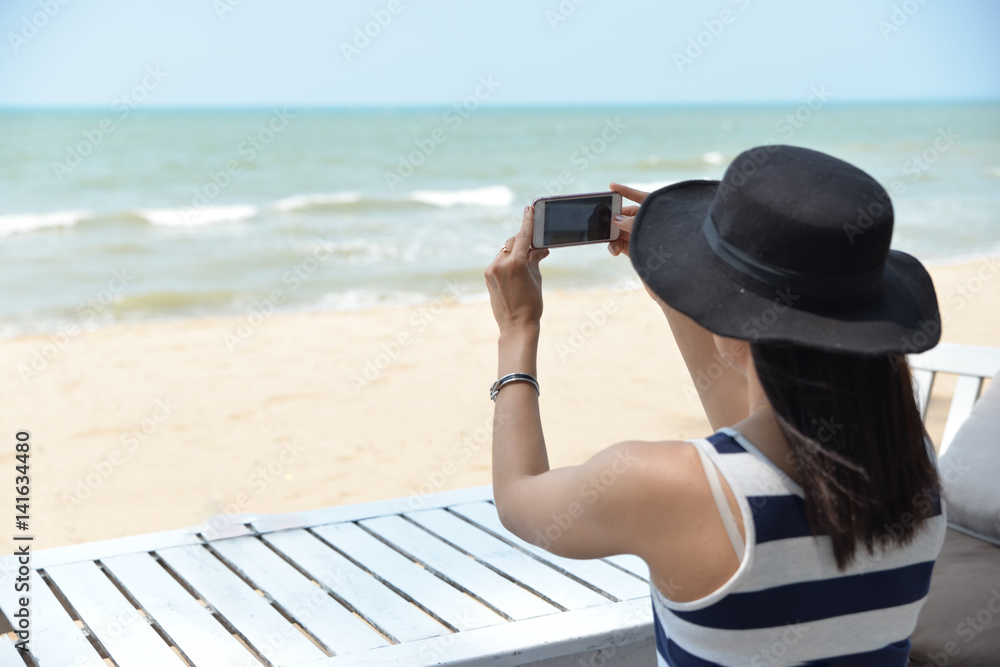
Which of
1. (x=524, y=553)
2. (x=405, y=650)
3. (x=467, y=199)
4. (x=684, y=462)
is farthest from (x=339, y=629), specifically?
(x=467, y=199)

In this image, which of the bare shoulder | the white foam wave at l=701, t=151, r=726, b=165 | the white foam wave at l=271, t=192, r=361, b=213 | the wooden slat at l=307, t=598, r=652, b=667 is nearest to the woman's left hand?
the bare shoulder

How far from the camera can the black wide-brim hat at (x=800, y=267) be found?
38.6 inches

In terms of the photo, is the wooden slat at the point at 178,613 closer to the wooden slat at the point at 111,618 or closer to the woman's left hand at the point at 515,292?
the wooden slat at the point at 111,618

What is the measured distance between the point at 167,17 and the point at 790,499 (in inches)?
1590

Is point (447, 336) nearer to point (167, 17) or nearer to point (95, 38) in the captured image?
point (167, 17)

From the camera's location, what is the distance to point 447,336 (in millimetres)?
7660

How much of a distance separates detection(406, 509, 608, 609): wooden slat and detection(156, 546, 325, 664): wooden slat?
551mm

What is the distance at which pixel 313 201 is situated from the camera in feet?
55.5

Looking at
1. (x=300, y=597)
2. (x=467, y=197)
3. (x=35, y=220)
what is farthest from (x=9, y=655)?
(x=467, y=197)

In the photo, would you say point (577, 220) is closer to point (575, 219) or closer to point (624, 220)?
point (575, 219)

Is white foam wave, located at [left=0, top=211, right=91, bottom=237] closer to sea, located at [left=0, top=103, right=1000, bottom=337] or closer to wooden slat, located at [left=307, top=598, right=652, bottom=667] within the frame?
sea, located at [left=0, top=103, right=1000, bottom=337]

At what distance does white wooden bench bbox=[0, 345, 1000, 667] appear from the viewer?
6.13 feet

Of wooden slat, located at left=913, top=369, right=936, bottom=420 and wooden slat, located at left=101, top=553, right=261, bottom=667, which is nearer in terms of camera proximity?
wooden slat, located at left=101, top=553, right=261, bottom=667

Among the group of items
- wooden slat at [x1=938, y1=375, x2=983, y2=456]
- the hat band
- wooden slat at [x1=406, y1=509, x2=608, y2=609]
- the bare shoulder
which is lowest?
wooden slat at [x1=406, y1=509, x2=608, y2=609]
